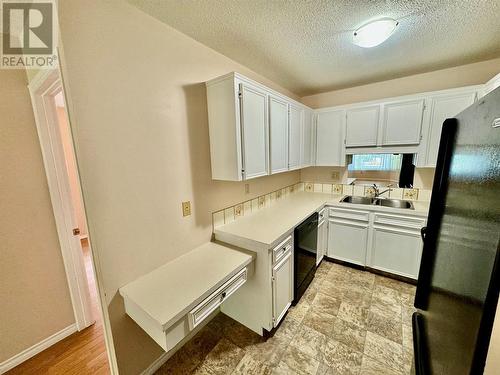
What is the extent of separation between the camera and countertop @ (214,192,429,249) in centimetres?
171

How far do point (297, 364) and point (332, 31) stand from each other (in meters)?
2.59

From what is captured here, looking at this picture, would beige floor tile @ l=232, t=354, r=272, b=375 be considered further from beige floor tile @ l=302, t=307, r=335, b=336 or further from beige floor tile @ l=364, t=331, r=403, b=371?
beige floor tile @ l=364, t=331, r=403, b=371

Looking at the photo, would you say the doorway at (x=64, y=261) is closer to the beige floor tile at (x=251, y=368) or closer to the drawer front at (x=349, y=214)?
the beige floor tile at (x=251, y=368)

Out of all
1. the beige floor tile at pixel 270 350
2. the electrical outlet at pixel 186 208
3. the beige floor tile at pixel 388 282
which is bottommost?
the beige floor tile at pixel 270 350

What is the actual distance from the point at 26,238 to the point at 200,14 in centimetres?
211

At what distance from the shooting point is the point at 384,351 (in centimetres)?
159

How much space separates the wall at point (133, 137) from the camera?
42.9 inches

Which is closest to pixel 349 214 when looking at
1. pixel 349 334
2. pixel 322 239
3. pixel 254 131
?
pixel 322 239

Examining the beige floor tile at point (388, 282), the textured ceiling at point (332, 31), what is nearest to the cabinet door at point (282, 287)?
the beige floor tile at point (388, 282)

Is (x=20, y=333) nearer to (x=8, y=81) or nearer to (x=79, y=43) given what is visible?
(x=8, y=81)

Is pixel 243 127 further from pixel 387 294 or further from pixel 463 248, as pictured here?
pixel 387 294

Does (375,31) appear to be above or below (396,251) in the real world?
above

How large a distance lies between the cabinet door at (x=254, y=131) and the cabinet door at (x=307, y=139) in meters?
0.97

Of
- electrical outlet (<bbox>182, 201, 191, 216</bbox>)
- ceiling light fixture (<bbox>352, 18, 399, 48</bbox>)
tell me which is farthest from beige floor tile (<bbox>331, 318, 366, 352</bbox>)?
ceiling light fixture (<bbox>352, 18, 399, 48</bbox>)
